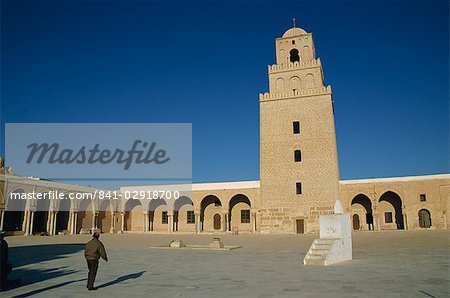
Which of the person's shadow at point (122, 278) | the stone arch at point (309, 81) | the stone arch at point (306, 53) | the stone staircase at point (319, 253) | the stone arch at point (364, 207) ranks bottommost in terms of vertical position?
the person's shadow at point (122, 278)

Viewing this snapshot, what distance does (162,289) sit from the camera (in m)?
6.27

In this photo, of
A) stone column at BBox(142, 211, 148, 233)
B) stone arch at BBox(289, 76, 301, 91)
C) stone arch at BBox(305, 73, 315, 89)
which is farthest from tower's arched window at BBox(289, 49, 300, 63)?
stone column at BBox(142, 211, 148, 233)

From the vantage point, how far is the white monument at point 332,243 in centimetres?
901

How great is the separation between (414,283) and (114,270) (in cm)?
656

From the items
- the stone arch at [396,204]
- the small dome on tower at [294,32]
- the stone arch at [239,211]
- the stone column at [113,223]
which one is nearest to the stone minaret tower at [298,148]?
the small dome on tower at [294,32]

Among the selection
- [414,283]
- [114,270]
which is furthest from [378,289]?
[114,270]

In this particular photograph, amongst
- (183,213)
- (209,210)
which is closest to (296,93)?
(209,210)

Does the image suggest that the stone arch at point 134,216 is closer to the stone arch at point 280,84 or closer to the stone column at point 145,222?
the stone column at point 145,222

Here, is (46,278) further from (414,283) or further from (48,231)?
(48,231)

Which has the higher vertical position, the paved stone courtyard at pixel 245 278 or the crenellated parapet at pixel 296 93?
the crenellated parapet at pixel 296 93

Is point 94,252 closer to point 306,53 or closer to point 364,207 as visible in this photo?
point 364,207

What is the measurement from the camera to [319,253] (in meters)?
9.17

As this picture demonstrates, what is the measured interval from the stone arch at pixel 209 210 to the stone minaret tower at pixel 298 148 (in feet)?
22.0

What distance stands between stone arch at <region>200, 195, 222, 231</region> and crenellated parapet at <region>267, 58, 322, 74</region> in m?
12.2
